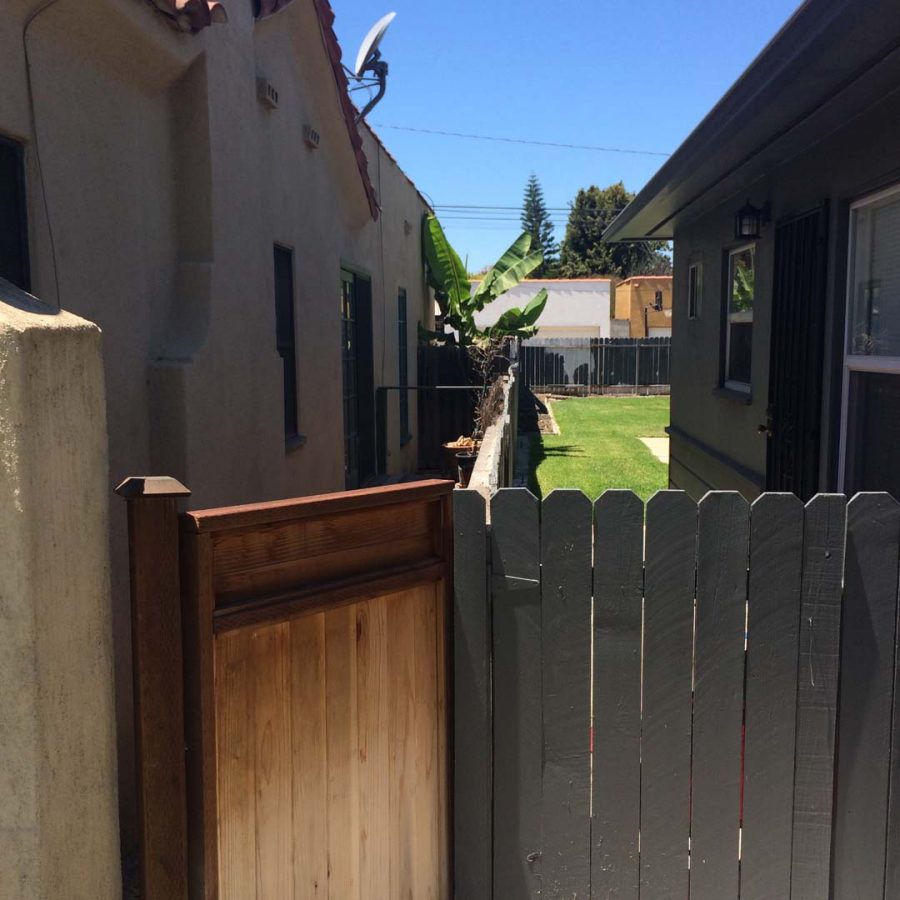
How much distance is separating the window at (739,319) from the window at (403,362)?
5.07 m

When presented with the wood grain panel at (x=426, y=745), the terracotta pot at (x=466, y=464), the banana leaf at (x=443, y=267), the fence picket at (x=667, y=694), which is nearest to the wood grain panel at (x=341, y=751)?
the wood grain panel at (x=426, y=745)

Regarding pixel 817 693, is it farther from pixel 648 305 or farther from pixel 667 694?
pixel 648 305

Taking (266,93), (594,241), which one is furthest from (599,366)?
(594,241)

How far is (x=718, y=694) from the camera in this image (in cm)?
273

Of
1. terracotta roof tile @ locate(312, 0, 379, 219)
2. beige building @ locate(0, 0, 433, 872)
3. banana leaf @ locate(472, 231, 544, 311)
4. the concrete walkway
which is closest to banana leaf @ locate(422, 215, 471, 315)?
banana leaf @ locate(472, 231, 544, 311)

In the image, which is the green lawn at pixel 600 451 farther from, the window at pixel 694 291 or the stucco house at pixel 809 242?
the stucco house at pixel 809 242

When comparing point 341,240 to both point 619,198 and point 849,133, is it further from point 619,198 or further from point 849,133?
point 619,198

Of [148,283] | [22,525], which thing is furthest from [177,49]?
[22,525]

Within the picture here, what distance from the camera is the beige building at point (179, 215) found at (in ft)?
11.1

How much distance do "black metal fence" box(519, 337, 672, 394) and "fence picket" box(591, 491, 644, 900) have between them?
2853 centimetres

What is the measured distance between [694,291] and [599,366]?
Answer: 21.6 m

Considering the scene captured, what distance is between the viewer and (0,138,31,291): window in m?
3.23

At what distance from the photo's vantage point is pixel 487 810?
2766 millimetres

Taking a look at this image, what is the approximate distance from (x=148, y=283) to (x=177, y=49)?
1129mm
